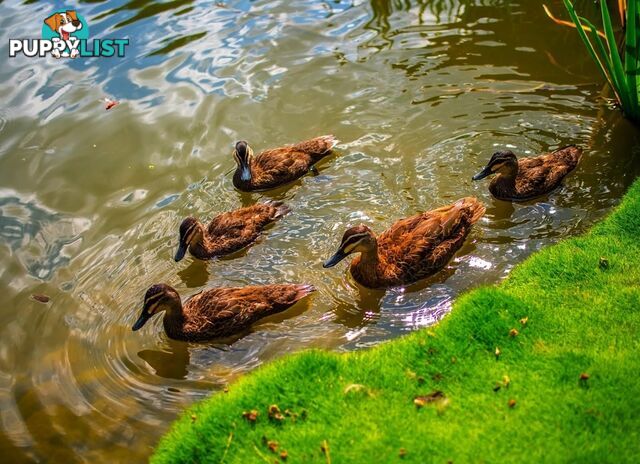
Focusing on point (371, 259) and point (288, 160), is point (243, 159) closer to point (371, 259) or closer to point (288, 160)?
point (288, 160)

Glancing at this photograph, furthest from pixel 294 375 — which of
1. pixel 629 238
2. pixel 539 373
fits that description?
pixel 629 238

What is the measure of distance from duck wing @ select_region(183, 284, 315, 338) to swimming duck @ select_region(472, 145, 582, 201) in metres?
2.80

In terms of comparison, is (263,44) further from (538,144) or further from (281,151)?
Result: (538,144)

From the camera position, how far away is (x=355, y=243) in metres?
7.30

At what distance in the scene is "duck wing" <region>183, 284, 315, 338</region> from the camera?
275 inches

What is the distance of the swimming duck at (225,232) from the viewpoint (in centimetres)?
787

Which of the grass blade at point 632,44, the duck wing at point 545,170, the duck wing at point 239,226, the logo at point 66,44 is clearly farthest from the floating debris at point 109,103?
the grass blade at point 632,44

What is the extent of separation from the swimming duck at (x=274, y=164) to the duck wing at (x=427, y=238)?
5.71 feet

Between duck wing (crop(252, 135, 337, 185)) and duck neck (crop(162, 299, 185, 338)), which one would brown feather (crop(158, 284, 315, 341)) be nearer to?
duck neck (crop(162, 299, 185, 338))

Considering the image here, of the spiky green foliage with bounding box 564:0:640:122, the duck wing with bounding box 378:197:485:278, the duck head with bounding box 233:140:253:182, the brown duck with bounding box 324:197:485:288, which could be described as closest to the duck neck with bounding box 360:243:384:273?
the brown duck with bounding box 324:197:485:288

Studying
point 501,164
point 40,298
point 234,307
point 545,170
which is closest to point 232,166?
point 234,307

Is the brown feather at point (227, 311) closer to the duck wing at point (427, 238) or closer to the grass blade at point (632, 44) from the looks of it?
the duck wing at point (427, 238)

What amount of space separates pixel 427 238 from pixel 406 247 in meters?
0.24

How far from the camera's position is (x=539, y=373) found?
549cm
